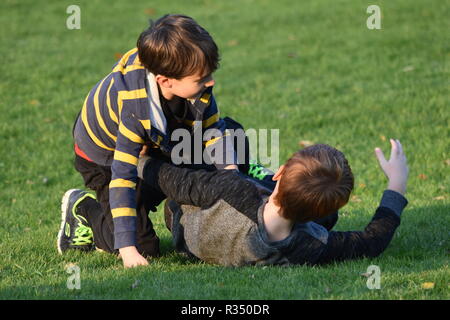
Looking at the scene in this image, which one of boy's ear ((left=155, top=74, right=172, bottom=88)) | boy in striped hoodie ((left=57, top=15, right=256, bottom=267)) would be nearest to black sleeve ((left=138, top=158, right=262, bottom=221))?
boy in striped hoodie ((left=57, top=15, right=256, bottom=267))

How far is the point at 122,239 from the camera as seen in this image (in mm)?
4496

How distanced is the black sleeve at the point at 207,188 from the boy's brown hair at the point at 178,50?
636mm

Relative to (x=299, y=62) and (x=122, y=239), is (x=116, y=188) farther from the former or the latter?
(x=299, y=62)

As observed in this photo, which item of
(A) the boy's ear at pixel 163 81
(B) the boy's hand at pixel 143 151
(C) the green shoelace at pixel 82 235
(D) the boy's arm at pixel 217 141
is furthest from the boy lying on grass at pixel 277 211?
Result: (C) the green shoelace at pixel 82 235

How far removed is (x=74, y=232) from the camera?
543cm

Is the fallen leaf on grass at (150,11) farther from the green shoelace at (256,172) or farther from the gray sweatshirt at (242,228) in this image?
the gray sweatshirt at (242,228)

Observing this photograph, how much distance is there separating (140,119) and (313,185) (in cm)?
122

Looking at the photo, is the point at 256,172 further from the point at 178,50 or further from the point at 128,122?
the point at 178,50

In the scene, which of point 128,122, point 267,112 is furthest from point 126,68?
point 267,112

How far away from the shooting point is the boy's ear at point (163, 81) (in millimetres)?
4547

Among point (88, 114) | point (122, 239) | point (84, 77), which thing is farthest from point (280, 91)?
point (122, 239)

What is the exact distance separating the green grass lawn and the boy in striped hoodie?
229mm

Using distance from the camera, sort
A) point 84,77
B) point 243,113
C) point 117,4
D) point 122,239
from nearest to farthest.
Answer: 1. point 122,239
2. point 243,113
3. point 84,77
4. point 117,4

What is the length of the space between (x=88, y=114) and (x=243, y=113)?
446 centimetres
